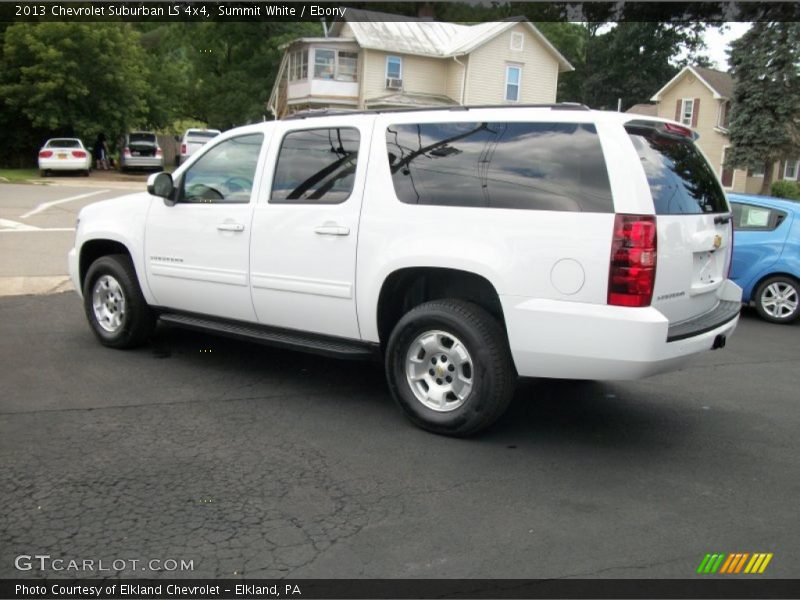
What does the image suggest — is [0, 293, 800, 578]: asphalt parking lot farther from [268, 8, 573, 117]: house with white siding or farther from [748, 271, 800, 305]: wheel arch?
[268, 8, 573, 117]: house with white siding

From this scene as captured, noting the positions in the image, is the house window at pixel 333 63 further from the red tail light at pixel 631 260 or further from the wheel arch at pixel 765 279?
the red tail light at pixel 631 260

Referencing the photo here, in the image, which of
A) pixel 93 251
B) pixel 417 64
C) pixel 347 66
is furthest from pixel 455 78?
pixel 93 251

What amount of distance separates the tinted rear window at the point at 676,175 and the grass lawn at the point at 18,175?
2755 cm

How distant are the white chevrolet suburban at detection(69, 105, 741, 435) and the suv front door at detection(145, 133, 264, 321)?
0.05ft

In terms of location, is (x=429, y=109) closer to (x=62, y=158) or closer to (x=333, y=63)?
(x=62, y=158)

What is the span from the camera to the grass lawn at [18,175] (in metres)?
28.0

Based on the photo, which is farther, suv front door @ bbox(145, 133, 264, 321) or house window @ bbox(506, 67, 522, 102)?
house window @ bbox(506, 67, 522, 102)

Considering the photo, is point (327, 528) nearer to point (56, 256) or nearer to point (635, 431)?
point (635, 431)

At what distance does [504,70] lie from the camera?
1599 inches

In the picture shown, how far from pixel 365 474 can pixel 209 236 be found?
8.45 ft

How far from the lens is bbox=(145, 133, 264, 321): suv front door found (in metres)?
5.82

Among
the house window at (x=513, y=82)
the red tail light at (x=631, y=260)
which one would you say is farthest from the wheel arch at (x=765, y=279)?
the house window at (x=513, y=82)

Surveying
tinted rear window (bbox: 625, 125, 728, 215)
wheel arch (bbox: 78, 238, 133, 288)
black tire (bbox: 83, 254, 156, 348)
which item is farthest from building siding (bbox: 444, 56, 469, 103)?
tinted rear window (bbox: 625, 125, 728, 215)

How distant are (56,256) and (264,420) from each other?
8.29m
